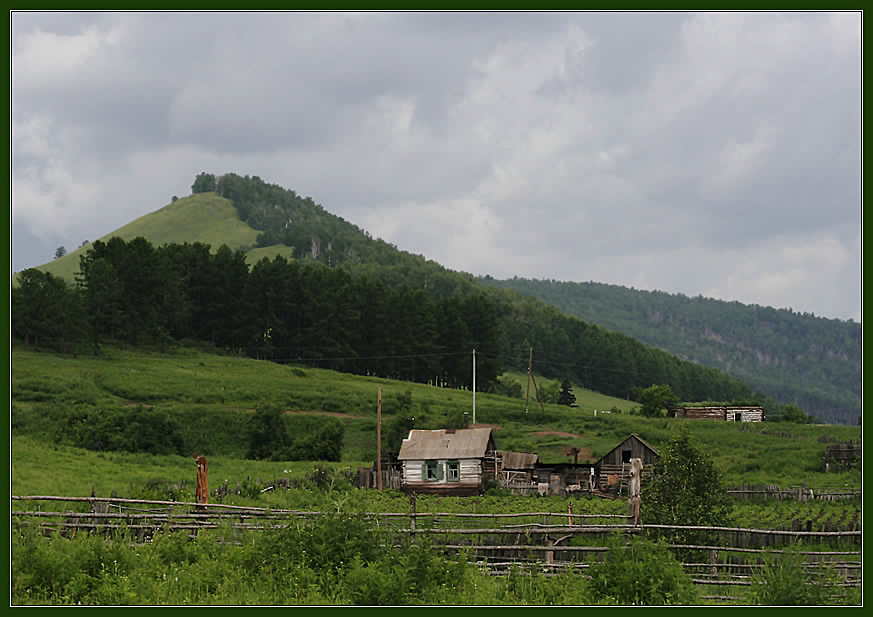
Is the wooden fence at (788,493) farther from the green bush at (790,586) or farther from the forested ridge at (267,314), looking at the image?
the forested ridge at (267,314)

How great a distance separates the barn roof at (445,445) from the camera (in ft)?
176

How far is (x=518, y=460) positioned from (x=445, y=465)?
239 inches

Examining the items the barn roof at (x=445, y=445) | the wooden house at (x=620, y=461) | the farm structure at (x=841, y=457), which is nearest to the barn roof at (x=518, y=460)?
the barn roof at (x=445, y=445)

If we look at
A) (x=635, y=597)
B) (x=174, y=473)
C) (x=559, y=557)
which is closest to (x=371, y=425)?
(x=174, y=473)

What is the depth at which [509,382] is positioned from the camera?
121000 mm

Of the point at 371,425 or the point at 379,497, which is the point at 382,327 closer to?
the point at 371,425

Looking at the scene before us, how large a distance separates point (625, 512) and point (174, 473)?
24.7 metres

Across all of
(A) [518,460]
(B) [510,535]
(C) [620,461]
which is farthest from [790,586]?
(C) [620,461]

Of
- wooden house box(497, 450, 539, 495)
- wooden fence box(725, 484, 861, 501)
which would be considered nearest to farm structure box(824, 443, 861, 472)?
wooden fence box(725, 484, 861, 501)

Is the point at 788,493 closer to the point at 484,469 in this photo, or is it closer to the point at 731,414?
the point at 484,469

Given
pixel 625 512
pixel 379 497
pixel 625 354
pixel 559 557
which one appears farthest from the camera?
pixel 625 354

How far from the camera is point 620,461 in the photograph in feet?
191

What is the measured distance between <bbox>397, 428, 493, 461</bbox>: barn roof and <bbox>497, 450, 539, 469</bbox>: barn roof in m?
2.61

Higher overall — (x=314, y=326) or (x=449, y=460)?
(x=314, y=326)
